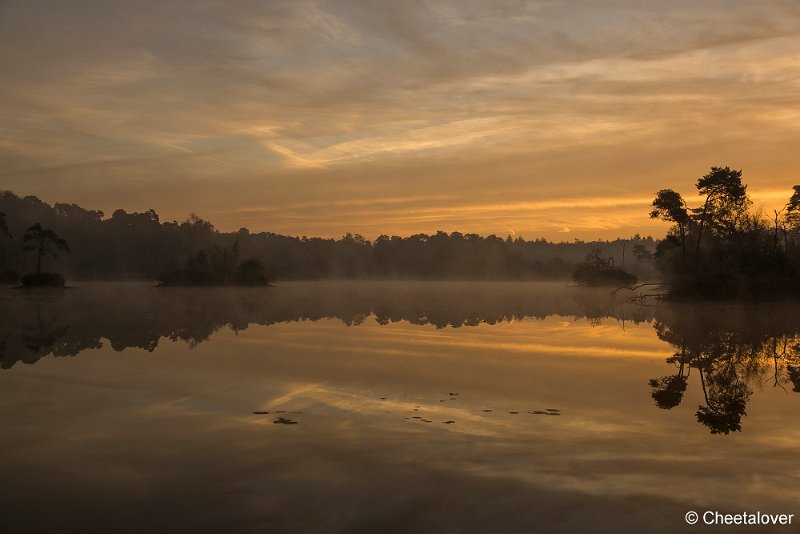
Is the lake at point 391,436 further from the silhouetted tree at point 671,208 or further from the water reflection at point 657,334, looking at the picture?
the silhouetted tree at point 671,208

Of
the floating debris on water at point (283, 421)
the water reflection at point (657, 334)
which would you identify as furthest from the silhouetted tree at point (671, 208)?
the floating debris on water at point (283, 421)

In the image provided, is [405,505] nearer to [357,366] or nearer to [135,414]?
[135,414]

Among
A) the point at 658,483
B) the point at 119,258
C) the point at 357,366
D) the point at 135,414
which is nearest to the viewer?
the point at 658,483

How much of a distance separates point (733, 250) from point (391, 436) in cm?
4961

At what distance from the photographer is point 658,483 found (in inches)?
307

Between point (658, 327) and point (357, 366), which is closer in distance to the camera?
point (357, 366)

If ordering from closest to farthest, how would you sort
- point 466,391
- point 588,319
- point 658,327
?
point 466,391 < point 658,327 < point 588,319

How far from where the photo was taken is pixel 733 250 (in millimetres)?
51844

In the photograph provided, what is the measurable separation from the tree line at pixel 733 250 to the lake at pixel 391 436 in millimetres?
30202

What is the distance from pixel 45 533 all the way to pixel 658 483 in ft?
21.7

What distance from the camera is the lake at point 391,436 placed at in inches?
272

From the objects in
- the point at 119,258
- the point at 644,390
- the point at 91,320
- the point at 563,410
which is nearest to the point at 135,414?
the point at 563,410

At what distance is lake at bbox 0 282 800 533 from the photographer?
6.91m

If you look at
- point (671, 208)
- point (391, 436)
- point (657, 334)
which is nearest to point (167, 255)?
point (671, 208)
